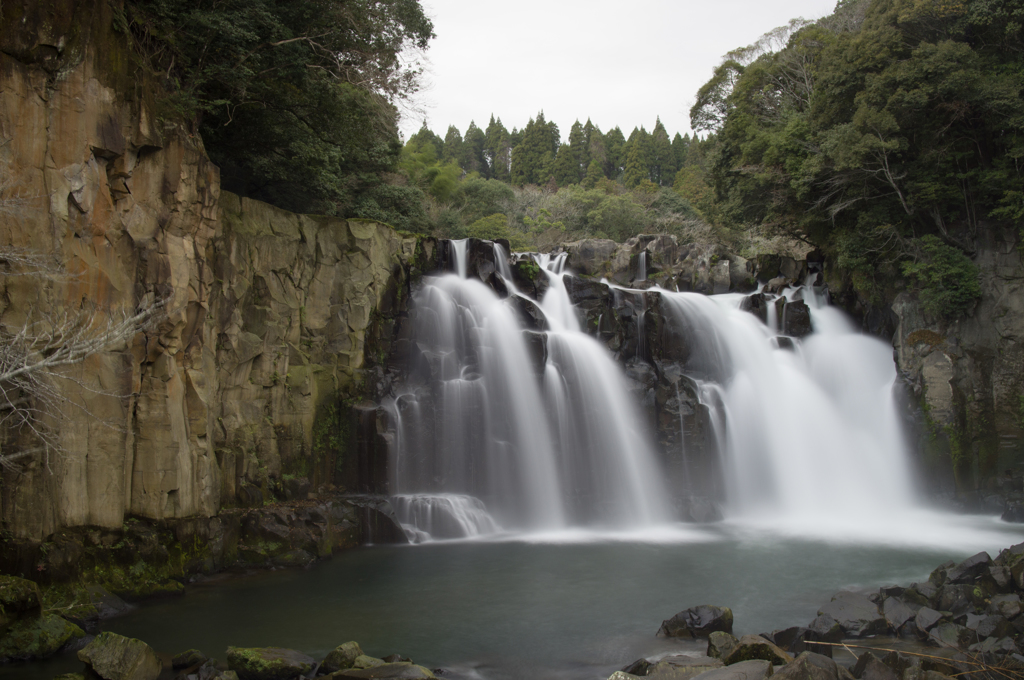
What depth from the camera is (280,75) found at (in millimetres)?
14586

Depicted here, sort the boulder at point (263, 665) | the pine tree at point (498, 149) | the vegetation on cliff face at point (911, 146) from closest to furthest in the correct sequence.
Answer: the boulder at point (263, 665) → the vegetation on cliff face at point (911, 146) → the pine tree at point (498, 149)

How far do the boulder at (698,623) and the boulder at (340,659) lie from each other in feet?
14.4

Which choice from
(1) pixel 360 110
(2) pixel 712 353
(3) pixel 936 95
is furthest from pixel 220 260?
(3) pixel 936 95

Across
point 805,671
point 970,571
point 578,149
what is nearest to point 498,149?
point 578,149

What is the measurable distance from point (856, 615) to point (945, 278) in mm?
14195

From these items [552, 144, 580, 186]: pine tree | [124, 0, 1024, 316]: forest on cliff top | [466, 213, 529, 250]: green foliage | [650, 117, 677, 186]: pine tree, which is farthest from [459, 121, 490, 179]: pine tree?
[124, 0, 1024, 316]: forest on cliff top

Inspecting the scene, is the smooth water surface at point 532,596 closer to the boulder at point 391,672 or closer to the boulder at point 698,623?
the boulder at point 698,623

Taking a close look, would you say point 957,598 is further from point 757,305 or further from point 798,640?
point 757,305

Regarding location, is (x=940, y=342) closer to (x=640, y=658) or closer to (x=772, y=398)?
(x=772, y=398)

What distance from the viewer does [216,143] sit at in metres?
16.4

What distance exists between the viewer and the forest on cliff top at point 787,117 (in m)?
14.1

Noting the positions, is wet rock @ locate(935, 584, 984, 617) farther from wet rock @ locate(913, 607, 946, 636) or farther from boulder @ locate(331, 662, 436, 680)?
boulder @ locate(331, 662, 436, 680)

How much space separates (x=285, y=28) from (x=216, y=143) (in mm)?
3878

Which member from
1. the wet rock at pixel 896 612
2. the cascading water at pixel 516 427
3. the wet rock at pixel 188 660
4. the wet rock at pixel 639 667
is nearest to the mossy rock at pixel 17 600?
the wet rock at pixel 188 660
